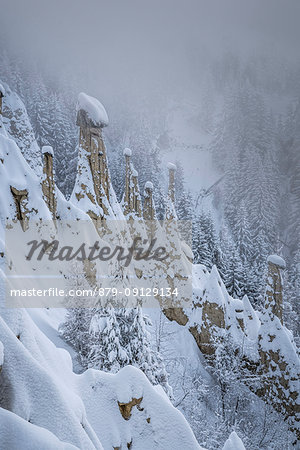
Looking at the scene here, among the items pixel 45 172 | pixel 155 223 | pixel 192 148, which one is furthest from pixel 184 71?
pixel 45 172

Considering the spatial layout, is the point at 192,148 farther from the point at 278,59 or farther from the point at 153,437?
the point at 153,437

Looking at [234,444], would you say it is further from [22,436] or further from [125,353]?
[125,353]

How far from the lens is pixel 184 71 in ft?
362

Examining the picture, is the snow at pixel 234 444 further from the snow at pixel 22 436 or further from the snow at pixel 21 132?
the snow at pixel 21 132

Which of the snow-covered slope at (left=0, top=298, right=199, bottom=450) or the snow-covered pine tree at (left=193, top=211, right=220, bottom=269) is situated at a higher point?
the snow-covered slope at (left=0, top=298, right=199, bottom=450)

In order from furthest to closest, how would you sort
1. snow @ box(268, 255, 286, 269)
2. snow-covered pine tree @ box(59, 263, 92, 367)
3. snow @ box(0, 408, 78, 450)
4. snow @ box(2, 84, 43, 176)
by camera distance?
snow @ box(2, 84, 43, 176) → snow @ box(268, 255, 286, 269) → snow-covered pine tree @ box(59, 263, 92, 367) → snow @ box(0, 408, 78, 450)

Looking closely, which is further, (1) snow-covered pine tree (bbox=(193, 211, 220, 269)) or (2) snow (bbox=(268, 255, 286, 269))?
(1) snow-covered pine tree (bbox=(193, 211, 220, 269))

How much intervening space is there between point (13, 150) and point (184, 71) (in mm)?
112433

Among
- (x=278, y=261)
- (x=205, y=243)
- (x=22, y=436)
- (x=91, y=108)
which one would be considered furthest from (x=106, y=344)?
(x=205, y=243)

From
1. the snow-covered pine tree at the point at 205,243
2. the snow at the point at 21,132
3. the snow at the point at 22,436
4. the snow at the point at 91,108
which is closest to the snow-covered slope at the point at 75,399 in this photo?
the snow at the point at 22,436

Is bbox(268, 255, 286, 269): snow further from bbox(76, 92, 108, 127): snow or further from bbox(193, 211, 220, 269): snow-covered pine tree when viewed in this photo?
bbox(193, 211, 220, 269): snow-covered pine tree

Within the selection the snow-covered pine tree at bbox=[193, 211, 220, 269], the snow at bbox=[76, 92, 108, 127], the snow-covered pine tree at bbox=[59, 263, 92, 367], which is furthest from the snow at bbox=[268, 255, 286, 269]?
the snow-covered pine tree at bbox=[193, 211, 220, 269]

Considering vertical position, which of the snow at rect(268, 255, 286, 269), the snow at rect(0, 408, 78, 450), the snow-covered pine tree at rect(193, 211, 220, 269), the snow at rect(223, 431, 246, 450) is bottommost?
the snow-covered pine tree at rect(193, 211, 220, 269)

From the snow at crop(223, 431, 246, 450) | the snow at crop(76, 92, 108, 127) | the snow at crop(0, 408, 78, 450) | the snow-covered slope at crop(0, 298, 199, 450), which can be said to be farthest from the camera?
the snow at crop(76, 92, 108, 127)
